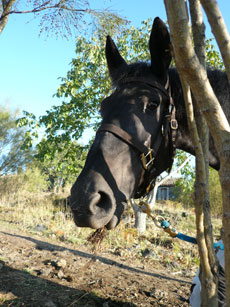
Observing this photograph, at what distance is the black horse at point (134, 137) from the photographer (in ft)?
5.36

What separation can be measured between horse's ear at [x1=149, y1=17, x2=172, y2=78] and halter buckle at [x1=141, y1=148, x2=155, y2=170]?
72 cm

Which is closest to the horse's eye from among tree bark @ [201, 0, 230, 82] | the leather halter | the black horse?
the black horse

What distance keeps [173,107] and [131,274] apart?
9.56ft

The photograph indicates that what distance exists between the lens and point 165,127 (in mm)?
2168

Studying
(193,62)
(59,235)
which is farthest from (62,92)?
(193,62)

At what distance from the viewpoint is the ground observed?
291 cm

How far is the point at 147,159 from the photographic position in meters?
2.02

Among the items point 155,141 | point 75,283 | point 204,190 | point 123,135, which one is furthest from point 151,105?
point 75,283

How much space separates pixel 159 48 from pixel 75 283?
294cm

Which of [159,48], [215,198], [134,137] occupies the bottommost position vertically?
[215,198]

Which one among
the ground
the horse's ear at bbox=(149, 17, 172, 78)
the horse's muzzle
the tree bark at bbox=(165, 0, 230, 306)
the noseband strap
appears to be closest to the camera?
the tree bark at bbox=(165, 0, 230, 306)

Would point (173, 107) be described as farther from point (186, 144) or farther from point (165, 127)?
point (186, 144)

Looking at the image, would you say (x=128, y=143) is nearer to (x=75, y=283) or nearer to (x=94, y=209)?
(x=94, y=209)

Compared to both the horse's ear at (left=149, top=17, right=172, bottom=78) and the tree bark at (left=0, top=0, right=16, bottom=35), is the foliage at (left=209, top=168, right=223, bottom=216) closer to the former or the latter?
the tree bark at (left=0, top=0, right=16, bottom=35)
